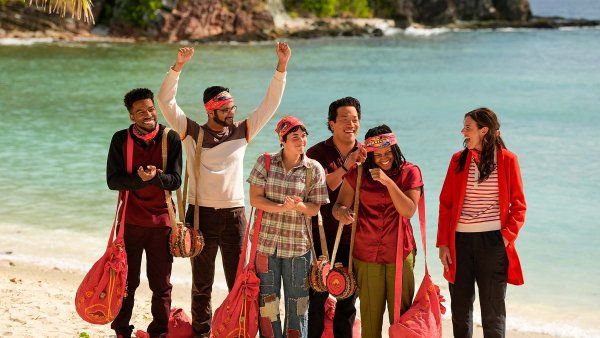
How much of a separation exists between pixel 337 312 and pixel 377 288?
0.42 metres

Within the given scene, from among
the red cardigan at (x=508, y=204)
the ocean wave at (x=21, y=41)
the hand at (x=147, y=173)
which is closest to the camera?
the red cardigan at (x=508, y=204)

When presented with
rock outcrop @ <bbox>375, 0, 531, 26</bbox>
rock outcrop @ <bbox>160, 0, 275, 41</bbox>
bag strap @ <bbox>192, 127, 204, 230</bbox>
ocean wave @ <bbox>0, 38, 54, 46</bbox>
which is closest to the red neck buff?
bag strap @ <bbox>192, 127, 204, 230</bbox>

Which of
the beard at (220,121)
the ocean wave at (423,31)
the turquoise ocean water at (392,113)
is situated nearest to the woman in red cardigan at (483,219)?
the beard at (220,121)

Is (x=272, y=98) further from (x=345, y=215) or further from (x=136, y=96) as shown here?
(x=345, y=215)

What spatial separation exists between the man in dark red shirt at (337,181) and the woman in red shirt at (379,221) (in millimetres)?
174

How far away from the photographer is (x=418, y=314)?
5125 mm

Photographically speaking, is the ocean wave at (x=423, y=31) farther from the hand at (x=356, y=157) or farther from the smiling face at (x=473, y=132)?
the hand at (x=356, y=157)

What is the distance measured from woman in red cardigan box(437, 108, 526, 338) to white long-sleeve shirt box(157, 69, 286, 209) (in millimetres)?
1356

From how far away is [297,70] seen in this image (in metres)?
38.4

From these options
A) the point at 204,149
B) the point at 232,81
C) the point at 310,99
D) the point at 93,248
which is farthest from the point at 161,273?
the point at 232,81

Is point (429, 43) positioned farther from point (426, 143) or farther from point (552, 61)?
point (426, 143)

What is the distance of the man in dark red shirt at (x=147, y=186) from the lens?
5.60 meters

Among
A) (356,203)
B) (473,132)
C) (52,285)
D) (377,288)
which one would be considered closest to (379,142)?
(356,203)

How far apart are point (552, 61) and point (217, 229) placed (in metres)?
42.0
